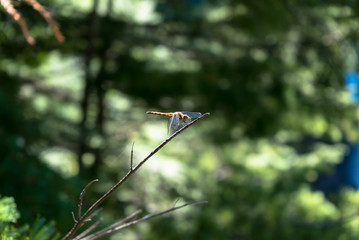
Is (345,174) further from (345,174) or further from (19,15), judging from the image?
(19,15)

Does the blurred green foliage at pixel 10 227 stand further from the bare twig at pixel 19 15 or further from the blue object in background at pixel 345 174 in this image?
the blue object in background at pixel 345 174

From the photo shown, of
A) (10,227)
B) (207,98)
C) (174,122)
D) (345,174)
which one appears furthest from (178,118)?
(345,174)

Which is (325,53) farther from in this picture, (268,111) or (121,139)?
(121,139)

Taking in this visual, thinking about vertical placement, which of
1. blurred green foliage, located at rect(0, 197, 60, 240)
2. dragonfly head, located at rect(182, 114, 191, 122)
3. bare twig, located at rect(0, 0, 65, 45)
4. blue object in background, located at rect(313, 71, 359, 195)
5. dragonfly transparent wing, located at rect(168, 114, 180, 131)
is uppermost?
blue object in background, located at rect(313, 71, 359, 195)

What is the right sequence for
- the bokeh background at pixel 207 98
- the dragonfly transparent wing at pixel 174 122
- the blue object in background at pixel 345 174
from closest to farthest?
the dragonfly transparent wing at pixel 174 122, the bokeh background at pixel 207 98, the blue object in background at pixel 345 174

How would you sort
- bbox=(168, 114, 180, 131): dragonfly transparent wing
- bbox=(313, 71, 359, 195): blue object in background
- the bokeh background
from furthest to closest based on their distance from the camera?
bbox=(313, 71, 359, 195): blue object in background → the bokeh background → bbox=(168, 114, 180, 131): dragonfly transparent wing

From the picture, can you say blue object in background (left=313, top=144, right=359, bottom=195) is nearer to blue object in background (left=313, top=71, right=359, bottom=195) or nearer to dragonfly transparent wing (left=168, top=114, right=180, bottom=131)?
blue object in background (left=313, top=71, right=359, bottom=195)

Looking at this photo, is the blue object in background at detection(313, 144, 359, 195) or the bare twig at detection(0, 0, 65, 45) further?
the blue object in background at detection(313, 144, 359, 195)

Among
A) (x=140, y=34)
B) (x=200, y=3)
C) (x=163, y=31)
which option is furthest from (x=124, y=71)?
(x=200, y=3)

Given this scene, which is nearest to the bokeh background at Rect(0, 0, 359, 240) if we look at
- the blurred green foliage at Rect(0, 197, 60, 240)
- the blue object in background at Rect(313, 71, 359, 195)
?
the blurred green foliage at Rect(0, 197, 60, 240)

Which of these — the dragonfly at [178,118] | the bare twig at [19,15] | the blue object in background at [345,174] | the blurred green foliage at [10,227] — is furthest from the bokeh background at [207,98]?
the blue object in background at [345,174]

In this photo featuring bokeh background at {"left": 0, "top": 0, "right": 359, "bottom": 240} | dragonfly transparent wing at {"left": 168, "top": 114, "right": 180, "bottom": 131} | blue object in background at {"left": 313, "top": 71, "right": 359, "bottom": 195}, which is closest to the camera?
dragonfly transparent wing at {"left": 168, "top": 114, "right": 180, "bottom": 131}
